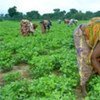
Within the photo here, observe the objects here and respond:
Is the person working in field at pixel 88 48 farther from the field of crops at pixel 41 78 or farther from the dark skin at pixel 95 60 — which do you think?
the field of crops at pixel 41 78

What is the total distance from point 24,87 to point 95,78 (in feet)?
4.10

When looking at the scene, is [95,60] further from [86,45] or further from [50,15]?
[50,15]

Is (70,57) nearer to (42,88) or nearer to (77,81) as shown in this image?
(77,81)

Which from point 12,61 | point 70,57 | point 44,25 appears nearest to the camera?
point 70,57

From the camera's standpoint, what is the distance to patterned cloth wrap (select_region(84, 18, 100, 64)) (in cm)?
722

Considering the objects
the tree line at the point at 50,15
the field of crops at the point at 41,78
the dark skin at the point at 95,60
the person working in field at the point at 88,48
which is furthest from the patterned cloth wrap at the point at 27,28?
the tree line at the point at 50,15

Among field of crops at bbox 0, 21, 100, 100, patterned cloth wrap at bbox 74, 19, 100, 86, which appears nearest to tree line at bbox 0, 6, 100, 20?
field of crops at bbox 0, 21, 100, 100

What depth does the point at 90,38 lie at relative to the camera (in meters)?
7.36

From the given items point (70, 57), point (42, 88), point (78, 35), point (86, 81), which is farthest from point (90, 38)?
point (70, 57)

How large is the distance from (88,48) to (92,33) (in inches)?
13.1

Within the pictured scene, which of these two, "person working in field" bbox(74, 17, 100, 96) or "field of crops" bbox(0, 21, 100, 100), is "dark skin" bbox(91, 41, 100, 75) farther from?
"field of crops" bbox(0, 21, 100, 100)

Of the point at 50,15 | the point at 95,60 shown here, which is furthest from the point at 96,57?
the point at 50,15

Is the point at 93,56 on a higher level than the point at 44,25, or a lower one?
higher

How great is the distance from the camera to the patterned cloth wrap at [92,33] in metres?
7.22
